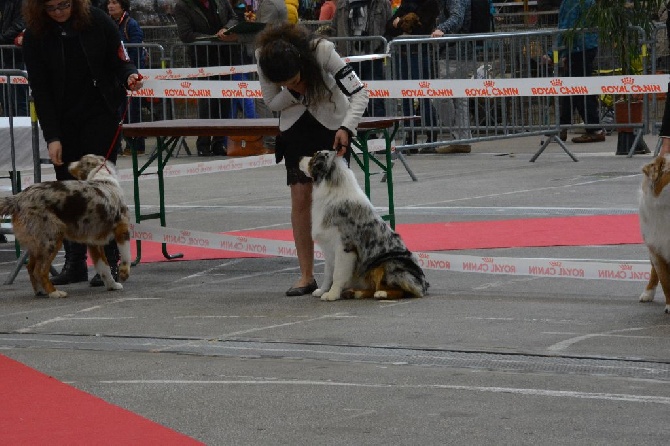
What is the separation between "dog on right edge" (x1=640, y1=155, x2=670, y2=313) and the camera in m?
6.84

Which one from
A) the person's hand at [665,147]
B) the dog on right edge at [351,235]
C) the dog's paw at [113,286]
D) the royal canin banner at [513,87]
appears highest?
the royal canin banner at [513,87]

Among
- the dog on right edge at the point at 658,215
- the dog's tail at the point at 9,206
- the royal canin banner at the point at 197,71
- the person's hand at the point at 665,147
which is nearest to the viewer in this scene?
the dog on right edge at the point at 658,215

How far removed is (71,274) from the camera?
9.24 metres

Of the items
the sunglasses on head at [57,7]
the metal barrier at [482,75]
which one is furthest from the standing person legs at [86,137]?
the metal barrier at [482,75]

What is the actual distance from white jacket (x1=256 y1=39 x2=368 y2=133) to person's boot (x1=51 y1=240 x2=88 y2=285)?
195 centimetres

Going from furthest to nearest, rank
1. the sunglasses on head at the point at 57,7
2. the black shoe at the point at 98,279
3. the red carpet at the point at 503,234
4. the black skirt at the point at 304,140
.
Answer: the red carpet at the point at 503,234
the black shoe at the point at 98,279
the sunglasses on head at the point at 57,7
the black skirt at the point at 304,140

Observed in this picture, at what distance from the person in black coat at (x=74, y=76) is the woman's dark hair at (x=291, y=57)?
130 centimetres

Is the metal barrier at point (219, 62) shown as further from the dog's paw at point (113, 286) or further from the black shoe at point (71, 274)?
the dog's paw at point (113, 286)

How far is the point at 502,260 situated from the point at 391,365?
2.36m

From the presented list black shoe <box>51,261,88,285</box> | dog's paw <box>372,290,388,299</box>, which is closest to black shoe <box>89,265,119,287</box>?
black shoe <box>51,261,88,285</box>

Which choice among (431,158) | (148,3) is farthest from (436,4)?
(148,3)

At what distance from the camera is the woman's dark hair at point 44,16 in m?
8.74

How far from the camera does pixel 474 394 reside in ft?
18.1

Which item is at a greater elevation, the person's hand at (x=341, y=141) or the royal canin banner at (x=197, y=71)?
the royal canin banner at (x=197, y=71)
